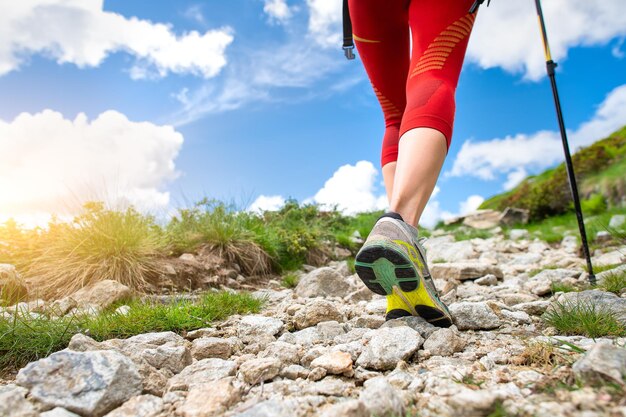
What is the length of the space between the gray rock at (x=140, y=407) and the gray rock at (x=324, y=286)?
2208mm

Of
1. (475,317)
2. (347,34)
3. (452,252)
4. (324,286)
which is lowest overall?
(475,317)

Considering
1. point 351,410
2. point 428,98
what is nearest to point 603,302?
point 428,98

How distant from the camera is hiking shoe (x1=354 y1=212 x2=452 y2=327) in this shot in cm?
172

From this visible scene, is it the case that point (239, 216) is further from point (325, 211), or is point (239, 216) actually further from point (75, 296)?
point (325, 211)

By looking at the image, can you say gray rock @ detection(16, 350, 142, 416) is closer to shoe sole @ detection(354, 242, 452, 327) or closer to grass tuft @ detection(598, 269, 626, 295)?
shoe sole @ detection(354, 242, 452, 327)

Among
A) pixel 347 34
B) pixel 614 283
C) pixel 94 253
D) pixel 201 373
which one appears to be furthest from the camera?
pixel 94 253

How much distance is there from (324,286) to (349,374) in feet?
6.72

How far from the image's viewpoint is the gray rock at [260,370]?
4.85 ft

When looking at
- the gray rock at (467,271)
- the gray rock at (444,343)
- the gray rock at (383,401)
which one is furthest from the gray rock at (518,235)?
the gray rock at (383,401)

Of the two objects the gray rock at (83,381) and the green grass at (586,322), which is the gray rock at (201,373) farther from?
the green grass at (586,322)

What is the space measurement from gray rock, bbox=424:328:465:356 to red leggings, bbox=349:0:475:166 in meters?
0.80

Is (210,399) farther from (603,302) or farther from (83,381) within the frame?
(603,302)

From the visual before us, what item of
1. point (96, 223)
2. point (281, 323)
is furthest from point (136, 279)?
point (281, 323)

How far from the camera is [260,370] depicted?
149 centimetres
